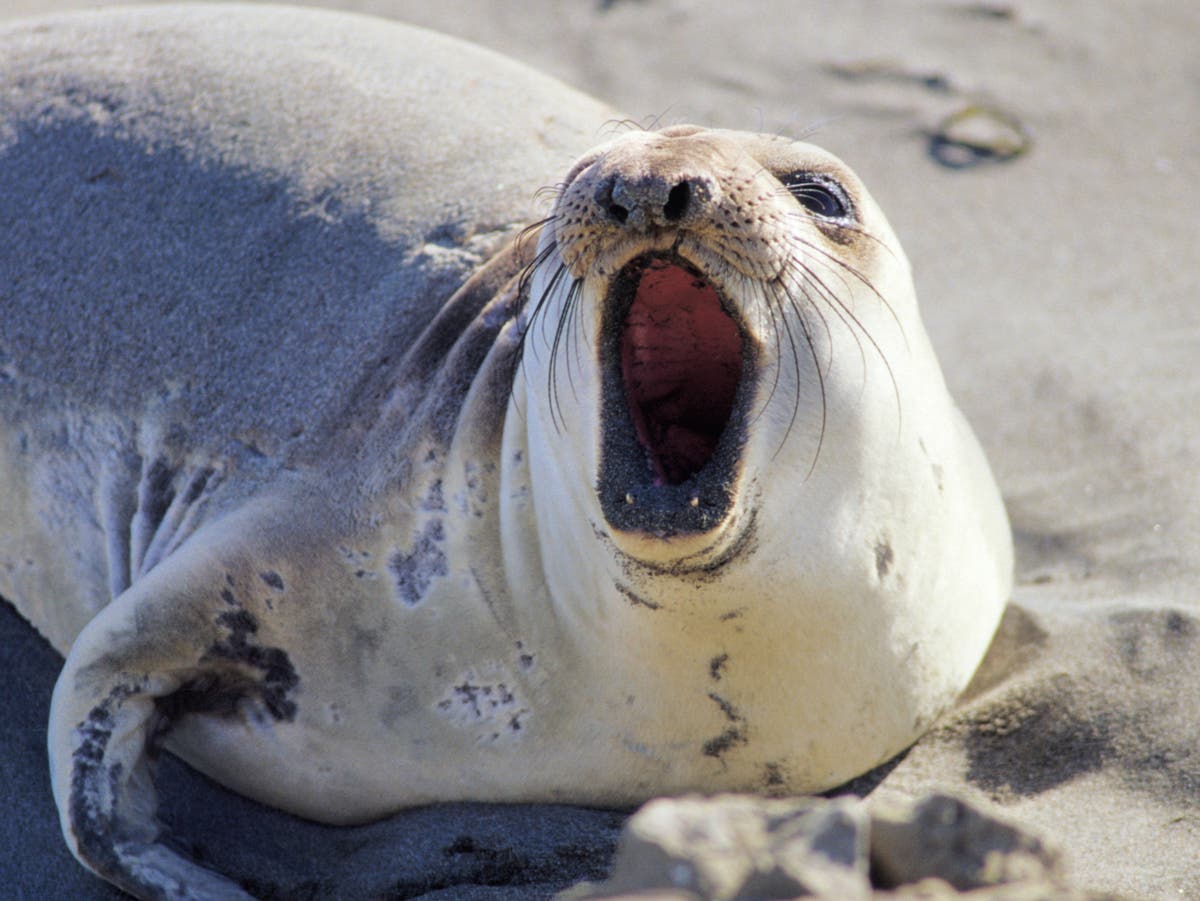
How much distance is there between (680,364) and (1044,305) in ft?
8.88

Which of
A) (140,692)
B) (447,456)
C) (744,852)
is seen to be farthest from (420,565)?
(744,852)

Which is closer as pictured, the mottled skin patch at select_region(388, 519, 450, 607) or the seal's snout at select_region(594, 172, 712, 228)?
the seal's snout at select_region(594, 172, 712, 228)

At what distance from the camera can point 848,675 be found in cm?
273

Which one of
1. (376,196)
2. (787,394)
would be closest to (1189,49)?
(376,196)

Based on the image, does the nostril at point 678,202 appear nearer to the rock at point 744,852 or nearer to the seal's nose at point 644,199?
the seal's nose at point 644,199

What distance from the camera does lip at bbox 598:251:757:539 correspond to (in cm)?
238

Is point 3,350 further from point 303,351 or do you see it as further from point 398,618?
point 398,618

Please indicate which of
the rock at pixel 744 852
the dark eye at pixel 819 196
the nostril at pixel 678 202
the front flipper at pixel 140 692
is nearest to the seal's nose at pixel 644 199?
the nostril at pixel 678 202

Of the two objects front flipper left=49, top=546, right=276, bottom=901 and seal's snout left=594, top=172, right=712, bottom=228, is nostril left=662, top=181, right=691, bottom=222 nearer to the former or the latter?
seal's snout left=594, top=172, right=712, bottom=228

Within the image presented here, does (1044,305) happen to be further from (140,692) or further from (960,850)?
(960,850)

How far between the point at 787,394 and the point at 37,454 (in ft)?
6.16

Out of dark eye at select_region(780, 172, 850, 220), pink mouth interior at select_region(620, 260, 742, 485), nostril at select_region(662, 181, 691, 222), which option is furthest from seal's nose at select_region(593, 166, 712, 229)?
dark eye at select_region(780, 172, 850, 220)

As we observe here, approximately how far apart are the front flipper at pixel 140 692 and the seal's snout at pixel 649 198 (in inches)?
45.4

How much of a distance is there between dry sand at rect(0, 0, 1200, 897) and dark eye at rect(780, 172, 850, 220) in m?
0.43
